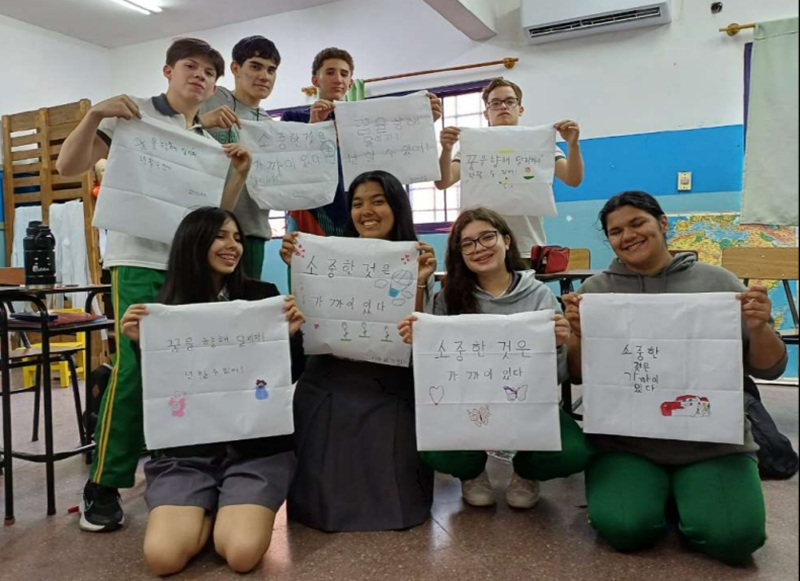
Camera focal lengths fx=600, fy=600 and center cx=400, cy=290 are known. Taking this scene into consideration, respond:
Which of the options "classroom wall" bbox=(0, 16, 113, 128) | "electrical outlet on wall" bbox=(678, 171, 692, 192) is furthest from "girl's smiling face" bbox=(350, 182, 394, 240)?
"classroom wall" bbox=(0, 16, 113, 128)

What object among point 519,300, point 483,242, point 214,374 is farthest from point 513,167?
point 214,374

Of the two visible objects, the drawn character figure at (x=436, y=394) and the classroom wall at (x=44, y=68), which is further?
the classroom wall at (x=44, y=68)

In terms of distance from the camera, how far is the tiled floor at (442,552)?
4.91 feet

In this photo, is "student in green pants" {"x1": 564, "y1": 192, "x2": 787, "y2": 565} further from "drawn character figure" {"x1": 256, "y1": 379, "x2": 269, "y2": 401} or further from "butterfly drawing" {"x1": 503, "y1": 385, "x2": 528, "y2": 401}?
"drawn character figure" {"x1": 256, "y1": 379, "x2": 269, "y2": 401}

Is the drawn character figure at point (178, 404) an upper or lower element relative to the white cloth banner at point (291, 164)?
lower

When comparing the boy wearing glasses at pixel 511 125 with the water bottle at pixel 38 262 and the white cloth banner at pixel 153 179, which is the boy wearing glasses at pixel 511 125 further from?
the water bottle at pixel 38 262

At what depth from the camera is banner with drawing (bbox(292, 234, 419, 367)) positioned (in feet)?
5.97

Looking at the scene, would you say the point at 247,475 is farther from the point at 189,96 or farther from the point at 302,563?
the point at 189,96

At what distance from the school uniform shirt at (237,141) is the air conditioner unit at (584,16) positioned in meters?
2.97

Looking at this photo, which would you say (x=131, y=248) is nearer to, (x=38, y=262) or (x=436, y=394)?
(x=38, y=262)

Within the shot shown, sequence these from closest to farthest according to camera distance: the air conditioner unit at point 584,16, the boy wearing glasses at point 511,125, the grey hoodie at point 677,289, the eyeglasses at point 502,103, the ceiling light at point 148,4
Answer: the grey hoodie at point 677,289, the boy wearing glasses at point 511,125, the eyeglasses at point 502,103, the air conditioner unit at point 584,16, the ceiling light at point 148,4

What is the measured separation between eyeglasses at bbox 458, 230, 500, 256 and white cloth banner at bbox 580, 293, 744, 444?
0.38 m

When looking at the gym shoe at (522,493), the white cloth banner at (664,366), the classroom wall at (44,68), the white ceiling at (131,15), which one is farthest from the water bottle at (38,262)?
the classroom wall at (44,68)

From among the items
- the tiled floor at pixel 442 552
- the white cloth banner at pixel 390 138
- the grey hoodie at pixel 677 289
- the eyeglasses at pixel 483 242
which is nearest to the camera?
the tiled floor at pixel 442 552
